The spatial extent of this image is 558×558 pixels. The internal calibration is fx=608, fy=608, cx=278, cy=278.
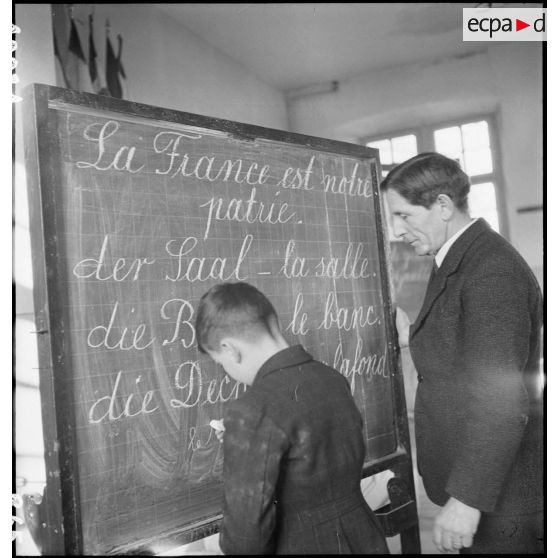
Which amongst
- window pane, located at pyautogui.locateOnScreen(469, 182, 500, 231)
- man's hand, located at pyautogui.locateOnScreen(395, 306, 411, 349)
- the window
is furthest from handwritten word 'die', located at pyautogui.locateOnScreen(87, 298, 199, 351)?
window pane, located at pyautogui.locateOnScreen(469, 182, 500, 231)

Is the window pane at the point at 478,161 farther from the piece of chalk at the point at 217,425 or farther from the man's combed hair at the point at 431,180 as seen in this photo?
the piece of chalk at the point at 217,425

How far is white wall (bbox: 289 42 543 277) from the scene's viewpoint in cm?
246

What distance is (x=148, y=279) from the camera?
1423mm

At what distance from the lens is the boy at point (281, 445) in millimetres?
1133

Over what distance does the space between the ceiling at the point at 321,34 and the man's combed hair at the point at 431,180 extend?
3.26 ft

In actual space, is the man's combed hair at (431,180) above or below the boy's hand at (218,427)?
above

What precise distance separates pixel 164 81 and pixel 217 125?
53.0 inches

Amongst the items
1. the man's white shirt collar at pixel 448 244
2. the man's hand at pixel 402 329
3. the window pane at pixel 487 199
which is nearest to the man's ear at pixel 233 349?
the man's white shirt collar at pixel 448 244

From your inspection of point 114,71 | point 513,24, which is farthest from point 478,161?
point 114,71

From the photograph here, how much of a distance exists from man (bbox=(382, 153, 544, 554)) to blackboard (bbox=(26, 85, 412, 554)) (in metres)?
0.30

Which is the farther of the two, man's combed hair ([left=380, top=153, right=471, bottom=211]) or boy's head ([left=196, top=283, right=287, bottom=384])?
man's combed hair ([left=380, top=153, right=471, bottom=211])

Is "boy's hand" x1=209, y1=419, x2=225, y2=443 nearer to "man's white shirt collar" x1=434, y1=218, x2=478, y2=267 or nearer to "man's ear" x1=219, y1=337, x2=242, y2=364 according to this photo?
"man's ear" x1=219, y1=337, x2=242, y2=364

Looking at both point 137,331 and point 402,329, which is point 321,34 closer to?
point 402,329

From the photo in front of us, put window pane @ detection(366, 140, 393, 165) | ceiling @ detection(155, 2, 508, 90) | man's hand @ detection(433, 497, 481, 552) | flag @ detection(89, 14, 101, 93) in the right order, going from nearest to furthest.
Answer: man's hand @ detection(433, 497, 481, 552)
flag @ detection(89, 14, 101, 93)
ceiling @ detection(155, 2, 508, 90)
window pane @ detection(366, 140, 393, 165)
